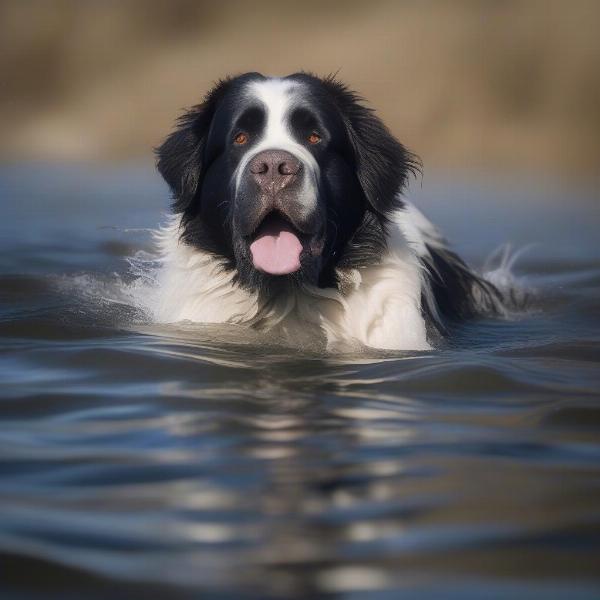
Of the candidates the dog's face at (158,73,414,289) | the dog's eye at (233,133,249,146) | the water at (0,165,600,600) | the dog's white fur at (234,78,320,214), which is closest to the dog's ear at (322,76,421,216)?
the dog's face at (158,73,414,289)

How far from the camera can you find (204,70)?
71.5 feet

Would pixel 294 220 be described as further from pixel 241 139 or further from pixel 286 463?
pixel 286 463

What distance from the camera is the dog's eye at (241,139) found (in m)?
5.10

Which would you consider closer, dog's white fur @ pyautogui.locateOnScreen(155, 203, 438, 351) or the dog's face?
the dog's face

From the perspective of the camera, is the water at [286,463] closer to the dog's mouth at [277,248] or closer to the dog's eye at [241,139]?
the dog's mouth at [277,248]

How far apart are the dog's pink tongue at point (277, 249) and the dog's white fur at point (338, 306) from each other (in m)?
0.21

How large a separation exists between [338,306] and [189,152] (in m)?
0.88

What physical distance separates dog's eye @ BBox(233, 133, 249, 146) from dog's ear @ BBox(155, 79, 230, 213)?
0.31 meters

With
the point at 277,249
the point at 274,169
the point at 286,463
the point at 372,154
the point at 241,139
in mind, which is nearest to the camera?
the point at 286,463

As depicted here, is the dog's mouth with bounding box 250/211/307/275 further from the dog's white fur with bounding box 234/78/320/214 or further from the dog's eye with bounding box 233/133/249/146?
the dog's eye with bounding box 233/133/249/146

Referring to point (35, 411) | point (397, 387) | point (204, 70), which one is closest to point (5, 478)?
point (35, 411)

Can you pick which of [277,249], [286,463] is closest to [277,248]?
[277,249]

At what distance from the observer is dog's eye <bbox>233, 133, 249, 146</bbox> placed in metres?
5.10

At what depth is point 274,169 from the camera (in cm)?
470
